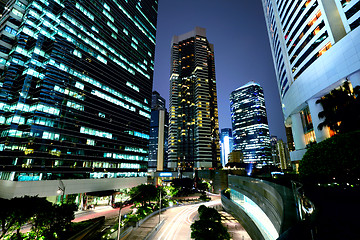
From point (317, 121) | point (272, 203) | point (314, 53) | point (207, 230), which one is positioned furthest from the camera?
point (314, 53)

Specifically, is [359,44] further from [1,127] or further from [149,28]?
[149,28]

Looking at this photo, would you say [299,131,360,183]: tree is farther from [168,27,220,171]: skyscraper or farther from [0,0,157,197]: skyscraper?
[168,27,220,171]: skyscraper

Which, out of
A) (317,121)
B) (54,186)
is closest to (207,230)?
(317,121)

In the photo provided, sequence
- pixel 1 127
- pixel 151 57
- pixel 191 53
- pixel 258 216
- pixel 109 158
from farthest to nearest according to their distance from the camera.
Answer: pixel 191 53
pixel 151 57
pixel 109 158
pixel 1 127
pixel 258 216

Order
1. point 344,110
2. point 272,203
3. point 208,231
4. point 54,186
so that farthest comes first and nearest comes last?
1. point 54,186
2. point 208,231
3. point 344,110
4. point 272,203

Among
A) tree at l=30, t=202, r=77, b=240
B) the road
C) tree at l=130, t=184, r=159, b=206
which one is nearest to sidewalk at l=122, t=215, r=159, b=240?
the road

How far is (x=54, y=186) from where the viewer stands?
46.2 metres

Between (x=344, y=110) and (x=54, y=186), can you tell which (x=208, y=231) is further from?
(x=54, y=186)

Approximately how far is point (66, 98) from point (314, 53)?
2677 inches

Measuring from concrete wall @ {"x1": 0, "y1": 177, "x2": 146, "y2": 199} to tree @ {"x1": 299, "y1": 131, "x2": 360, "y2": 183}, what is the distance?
51127 millimetres

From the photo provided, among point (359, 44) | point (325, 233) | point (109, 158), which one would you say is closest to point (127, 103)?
point (109, 158)

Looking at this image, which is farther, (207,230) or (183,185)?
(183,185)

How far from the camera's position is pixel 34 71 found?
48.9 metres

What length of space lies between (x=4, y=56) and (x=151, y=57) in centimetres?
6389
